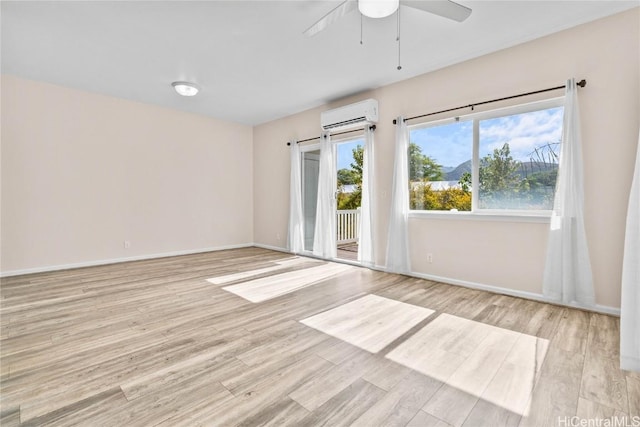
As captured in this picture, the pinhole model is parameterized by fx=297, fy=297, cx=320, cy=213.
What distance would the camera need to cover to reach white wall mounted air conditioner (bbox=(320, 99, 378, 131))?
4.27m

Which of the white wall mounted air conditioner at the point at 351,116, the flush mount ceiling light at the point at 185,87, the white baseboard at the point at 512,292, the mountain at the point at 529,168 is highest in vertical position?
the flush mount ceiling light at the point at 185,87

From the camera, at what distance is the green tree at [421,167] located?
3.92m

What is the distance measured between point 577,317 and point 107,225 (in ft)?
20.0

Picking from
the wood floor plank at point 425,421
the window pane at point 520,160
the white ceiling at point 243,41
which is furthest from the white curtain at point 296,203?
the wood floor plank at point 425,421

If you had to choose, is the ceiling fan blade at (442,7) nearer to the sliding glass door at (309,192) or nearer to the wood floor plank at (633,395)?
the wood floor plank at (633,395)

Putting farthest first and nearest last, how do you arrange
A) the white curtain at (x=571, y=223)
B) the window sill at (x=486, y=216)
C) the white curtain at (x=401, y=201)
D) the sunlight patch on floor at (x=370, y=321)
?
the white curtain at (x=401, y=201)
the window sill at (x=486, y=216)
the white curtain at (x=571, y=223)
the sunlight patch on floor at (x=370, y=321)

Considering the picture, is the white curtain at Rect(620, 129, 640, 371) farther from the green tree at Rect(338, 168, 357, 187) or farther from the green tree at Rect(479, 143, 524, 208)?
the green tree at Rect(338, 168, 357, 187)

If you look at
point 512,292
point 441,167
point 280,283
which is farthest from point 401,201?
point 280,283

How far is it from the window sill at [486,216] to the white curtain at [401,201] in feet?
0.54

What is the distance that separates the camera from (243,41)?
3086mm

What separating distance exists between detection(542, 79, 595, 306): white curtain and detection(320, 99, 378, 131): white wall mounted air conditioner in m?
2.19

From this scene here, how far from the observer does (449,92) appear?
144 inches

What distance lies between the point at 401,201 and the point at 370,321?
1.93 metres

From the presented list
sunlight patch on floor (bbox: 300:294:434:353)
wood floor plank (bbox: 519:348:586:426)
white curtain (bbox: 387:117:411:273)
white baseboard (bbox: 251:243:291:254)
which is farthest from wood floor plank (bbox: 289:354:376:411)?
white baseboard (bbox: 251:243:291:254)
